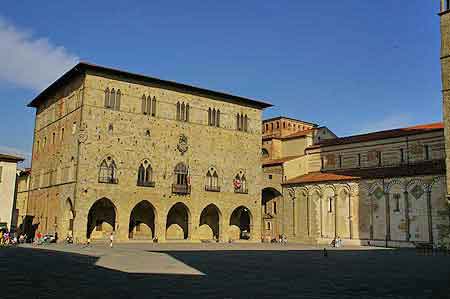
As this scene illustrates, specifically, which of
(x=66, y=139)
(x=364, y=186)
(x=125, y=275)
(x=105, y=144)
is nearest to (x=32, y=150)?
(x=66, y=139)

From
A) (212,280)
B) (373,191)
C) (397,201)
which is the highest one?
(373,191)

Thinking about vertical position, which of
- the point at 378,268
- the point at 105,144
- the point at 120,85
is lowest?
the point at 378,268

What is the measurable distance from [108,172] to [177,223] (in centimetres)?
892

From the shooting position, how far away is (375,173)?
40.9 metres

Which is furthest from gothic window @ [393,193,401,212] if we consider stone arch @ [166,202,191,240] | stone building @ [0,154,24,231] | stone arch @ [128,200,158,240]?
stone building @ [0,154,24,231]

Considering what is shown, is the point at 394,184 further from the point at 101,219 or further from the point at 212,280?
the point at 212,280

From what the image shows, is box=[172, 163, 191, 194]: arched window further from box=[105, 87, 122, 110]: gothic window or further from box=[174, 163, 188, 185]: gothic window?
box=[105, 87, 122, 110]: gothic window

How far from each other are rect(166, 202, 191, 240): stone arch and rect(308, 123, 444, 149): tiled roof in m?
16.3

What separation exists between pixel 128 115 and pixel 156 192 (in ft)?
21.7

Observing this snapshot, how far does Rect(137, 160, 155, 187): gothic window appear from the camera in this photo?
3784 cm

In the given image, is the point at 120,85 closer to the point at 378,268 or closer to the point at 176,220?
the point at 176,220

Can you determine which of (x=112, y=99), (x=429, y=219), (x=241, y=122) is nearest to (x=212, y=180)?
(x=241, y=122)

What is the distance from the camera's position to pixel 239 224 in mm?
47062

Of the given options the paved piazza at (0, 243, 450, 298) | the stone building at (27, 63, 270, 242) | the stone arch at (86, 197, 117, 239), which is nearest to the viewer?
the paved piazza at (0, 243, 450, 298)
